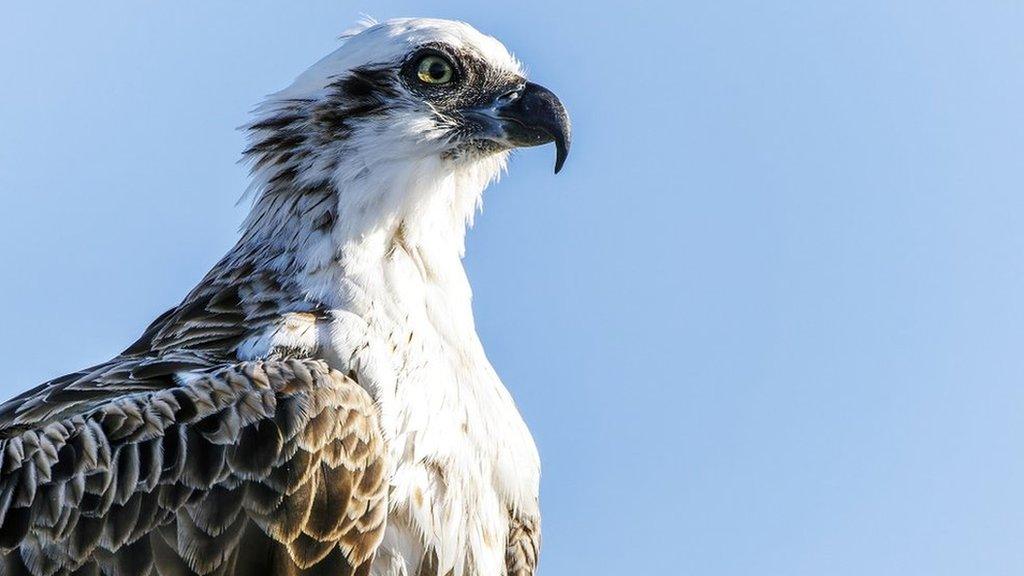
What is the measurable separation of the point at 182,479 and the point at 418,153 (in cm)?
262

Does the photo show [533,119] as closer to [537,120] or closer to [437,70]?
[537,120]

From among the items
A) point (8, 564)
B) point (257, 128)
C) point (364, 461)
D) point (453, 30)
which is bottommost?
point (8, 564)

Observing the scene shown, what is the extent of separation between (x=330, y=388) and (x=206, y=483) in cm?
81

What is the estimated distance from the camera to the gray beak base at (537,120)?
44.5 ft

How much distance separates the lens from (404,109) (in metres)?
13.6

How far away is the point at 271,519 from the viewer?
11.8 meters

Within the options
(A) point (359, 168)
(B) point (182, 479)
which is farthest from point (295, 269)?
(B) point (182, 479)

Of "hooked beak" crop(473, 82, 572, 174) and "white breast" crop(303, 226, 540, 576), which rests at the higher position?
"hooked beak" crop(473, 82, 572, 174)

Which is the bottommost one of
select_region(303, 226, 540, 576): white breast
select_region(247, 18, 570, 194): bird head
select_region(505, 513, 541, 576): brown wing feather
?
select_region(505, 513, 541, 576): brown wing feather

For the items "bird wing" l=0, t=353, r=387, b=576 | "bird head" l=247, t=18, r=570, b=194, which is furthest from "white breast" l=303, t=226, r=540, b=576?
"bird head" l=247, t=18, r=570, b=194

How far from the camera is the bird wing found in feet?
38.6

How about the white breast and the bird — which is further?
the white breast

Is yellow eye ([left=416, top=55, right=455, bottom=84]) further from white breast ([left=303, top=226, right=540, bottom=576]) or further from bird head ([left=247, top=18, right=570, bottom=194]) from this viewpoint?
white breast ([left=303, top=226, right=540, bottom=576])

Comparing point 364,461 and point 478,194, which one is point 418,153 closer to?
point 478,194
